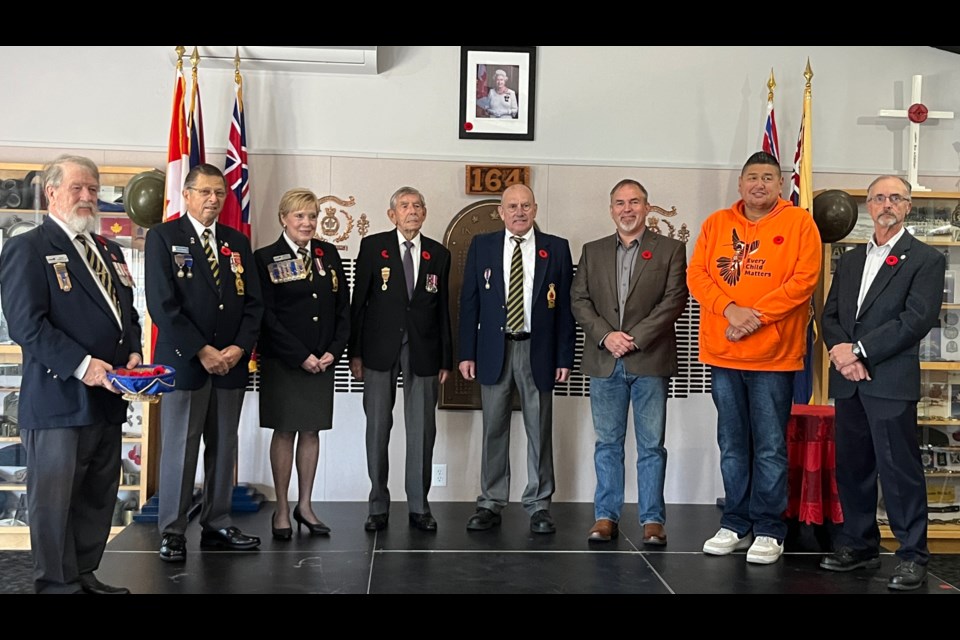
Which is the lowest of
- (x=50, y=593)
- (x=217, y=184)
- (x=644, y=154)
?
(x=50, y=593)

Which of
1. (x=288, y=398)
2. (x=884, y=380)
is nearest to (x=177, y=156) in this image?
(x=288, y=398)

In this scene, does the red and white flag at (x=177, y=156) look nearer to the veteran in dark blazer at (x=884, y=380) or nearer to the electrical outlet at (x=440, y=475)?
the electrical outlet at (x=440, y=475)

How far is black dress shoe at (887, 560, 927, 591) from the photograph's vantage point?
3494mm

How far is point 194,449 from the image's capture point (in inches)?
147

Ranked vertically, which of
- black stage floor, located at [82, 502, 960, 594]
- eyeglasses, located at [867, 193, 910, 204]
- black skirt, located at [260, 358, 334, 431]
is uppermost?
eyeglasses, located at [867, 193, 910, 204]

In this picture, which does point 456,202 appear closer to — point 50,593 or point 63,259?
point 63,259

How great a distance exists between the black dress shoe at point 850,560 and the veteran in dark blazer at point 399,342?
6.09ft

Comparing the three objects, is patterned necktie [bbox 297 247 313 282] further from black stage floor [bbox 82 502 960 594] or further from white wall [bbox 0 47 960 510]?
black stage floor [bbox 82 502 960 594]

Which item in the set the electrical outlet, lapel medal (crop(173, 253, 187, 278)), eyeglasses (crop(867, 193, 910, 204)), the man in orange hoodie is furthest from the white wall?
eyeglasses (crop(867, 193, 910, 204))

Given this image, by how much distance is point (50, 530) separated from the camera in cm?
304

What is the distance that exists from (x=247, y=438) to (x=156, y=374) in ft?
6.93

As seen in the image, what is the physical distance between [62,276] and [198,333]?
0.70 meters

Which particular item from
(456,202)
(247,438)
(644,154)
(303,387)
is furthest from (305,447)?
(644,154)

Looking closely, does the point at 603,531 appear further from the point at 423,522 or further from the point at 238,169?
the point at 238,169
